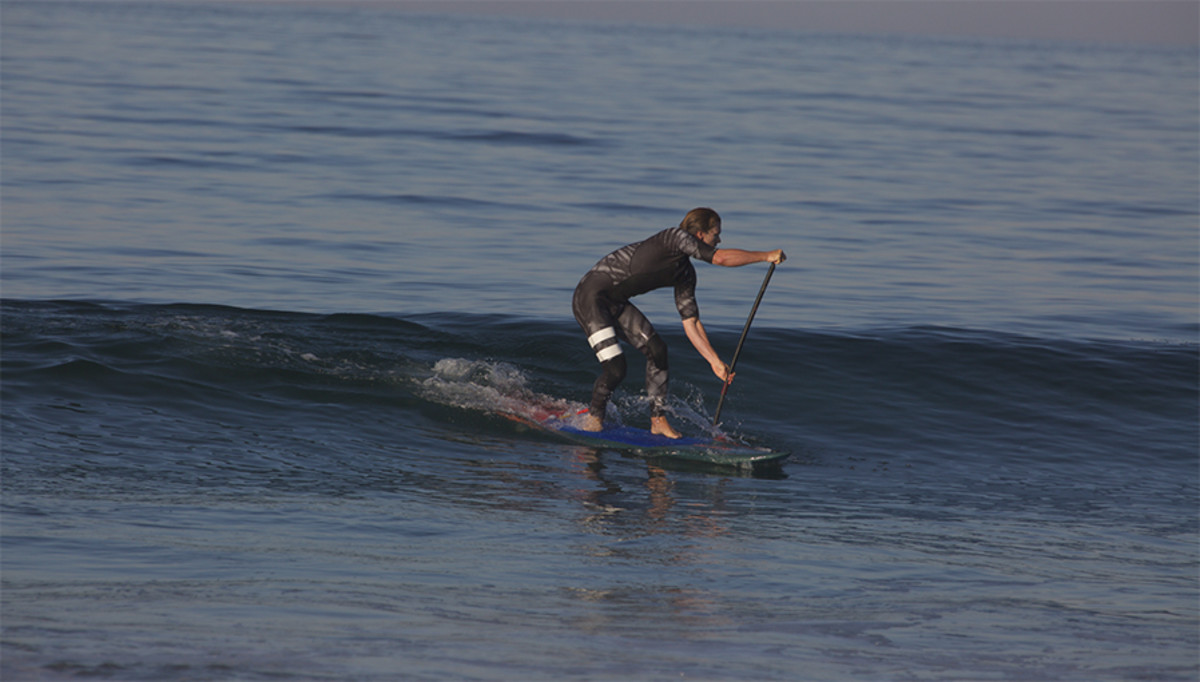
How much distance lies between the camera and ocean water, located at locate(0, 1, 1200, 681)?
5.97m

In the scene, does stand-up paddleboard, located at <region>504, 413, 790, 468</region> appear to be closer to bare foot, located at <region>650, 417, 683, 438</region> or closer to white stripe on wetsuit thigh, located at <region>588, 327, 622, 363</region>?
bare foot, located at <region>650, 417, 683, 438</region>

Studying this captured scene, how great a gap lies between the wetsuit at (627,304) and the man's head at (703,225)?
31 centimetres

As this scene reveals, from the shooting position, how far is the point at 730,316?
15.9 metres

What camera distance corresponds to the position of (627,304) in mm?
10625

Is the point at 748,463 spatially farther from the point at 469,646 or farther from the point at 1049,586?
the point at 469,646

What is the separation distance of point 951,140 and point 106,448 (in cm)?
3427

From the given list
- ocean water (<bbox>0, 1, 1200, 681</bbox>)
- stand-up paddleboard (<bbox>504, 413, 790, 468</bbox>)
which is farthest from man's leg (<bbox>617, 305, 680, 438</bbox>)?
ocean water (<bbox>0, 1, 1200, 681</bbox>)

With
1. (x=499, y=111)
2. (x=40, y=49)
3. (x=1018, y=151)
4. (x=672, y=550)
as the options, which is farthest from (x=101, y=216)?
(x=40, y=49)

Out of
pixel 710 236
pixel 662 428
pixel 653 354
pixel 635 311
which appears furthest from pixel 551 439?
pixel 710 236

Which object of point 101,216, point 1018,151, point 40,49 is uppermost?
point 40,49

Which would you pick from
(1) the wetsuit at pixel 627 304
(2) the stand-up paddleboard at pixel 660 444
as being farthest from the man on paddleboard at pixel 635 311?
(2) the stand-up paddleboard at pixel 660 444

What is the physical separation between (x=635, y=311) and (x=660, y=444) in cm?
117

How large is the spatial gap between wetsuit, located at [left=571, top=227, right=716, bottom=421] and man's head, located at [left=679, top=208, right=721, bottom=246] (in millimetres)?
306

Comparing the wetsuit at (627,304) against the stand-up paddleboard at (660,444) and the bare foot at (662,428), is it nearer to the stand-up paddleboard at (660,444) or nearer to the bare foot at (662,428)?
the bare foot at (662,428)
